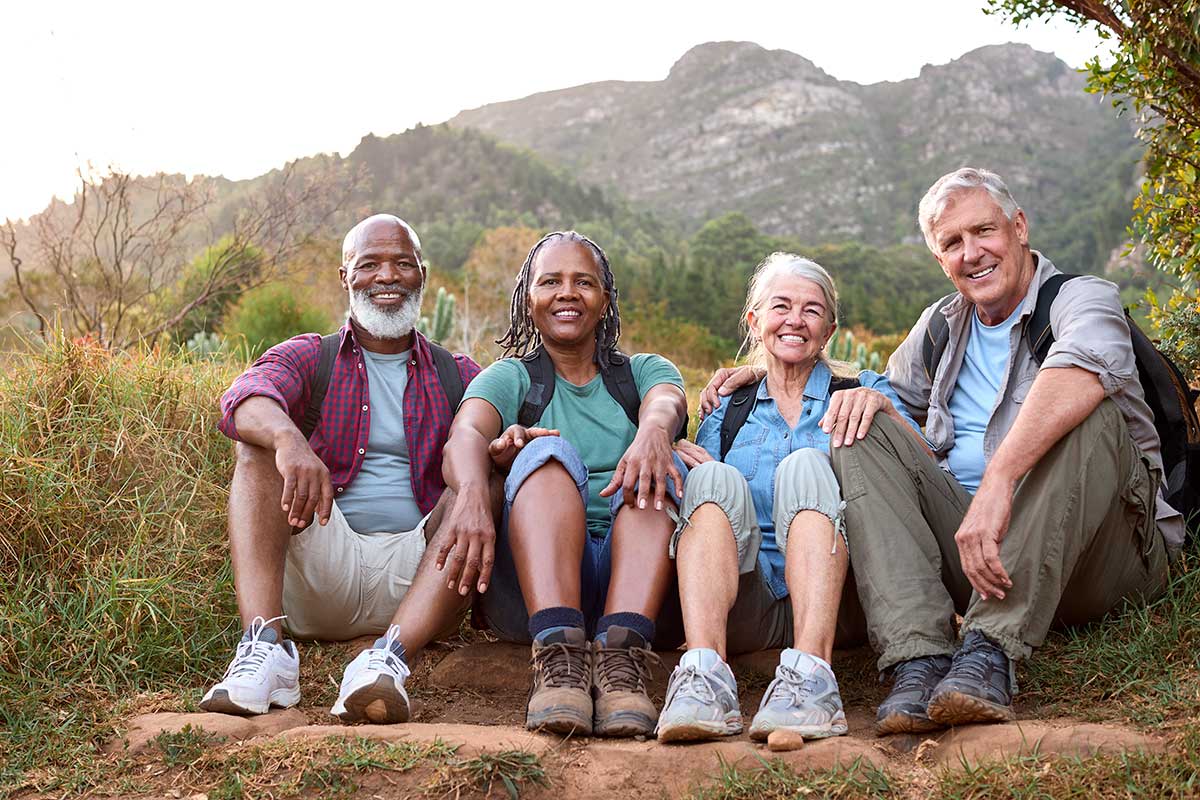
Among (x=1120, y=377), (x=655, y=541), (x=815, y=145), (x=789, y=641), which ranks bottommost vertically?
(x=789, y=641)

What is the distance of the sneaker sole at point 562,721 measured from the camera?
2.50 m

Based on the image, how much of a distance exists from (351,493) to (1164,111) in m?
3.58

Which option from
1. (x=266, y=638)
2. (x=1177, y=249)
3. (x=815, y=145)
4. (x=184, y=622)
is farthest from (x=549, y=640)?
(x=815, y=145)

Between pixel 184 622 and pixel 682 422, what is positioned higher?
pixel 682 422

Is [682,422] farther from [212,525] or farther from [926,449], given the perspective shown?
[212,525]

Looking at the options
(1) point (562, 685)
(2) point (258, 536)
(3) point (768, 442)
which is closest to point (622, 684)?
(1) point (562, 685)

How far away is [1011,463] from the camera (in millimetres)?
2590

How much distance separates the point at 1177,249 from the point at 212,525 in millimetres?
4196

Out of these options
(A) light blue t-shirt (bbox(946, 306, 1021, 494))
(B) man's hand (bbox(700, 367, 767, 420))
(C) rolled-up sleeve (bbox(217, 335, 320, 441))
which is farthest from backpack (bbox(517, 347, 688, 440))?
(A) light blue t-shirt (bbox(946, 306, 1021, 494))

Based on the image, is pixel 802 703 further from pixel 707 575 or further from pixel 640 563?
pixel 640 563

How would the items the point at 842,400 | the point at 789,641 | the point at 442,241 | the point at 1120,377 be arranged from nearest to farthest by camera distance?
the point at 1120,377 → the point at 842,400 → the point at 789,641 → the point at 442,241

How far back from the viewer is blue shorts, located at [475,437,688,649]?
9.43 feet

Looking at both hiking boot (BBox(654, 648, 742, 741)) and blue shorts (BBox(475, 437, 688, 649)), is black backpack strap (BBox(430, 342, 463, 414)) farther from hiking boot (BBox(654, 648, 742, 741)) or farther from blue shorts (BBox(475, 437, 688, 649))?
hiking boot (BBox(654, 648, 742, 741))

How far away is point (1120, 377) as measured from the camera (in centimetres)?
266
